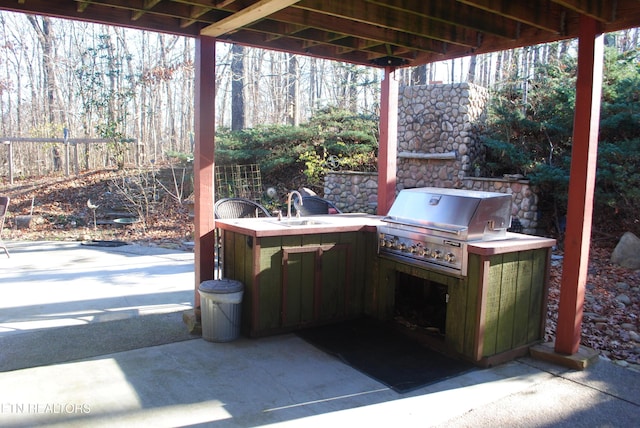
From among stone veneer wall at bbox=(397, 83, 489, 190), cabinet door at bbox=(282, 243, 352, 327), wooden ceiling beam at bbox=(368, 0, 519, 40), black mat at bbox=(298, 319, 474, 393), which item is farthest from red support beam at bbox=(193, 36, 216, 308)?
stone veneer wall at bbox=(397, 83, 489, 190)

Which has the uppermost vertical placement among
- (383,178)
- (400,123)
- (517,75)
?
(517,75)

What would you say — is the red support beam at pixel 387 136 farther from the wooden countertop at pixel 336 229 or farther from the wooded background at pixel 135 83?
the wooded background at pixel 135 83

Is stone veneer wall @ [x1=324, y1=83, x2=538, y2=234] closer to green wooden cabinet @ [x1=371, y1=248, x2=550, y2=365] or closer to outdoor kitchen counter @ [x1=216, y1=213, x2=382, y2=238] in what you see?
outdoor kitchen counter @ [x1=216, y1=213, x2=382, y2=238]

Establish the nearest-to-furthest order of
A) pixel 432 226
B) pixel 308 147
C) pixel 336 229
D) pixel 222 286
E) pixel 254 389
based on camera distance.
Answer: pixel 254 389 → pixel 432 226 → pixel 222 286 → pixel 336 229 → pixel 308 147

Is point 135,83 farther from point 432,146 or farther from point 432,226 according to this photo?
point 432,226

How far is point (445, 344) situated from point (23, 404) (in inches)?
108

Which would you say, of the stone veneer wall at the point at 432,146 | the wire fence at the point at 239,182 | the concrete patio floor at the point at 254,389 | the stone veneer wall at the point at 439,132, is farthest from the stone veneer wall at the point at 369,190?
the concrete patio floor at the point at 254,389

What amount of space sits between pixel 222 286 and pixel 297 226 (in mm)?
755

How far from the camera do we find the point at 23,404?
9.05 feet

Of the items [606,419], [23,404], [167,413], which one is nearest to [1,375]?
[23,404]

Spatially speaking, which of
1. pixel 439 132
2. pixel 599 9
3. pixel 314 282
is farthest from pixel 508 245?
pixel 439 132

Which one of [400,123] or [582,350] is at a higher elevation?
[400,123]

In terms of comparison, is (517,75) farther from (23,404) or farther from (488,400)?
(23,404)

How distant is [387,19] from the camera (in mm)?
3789
